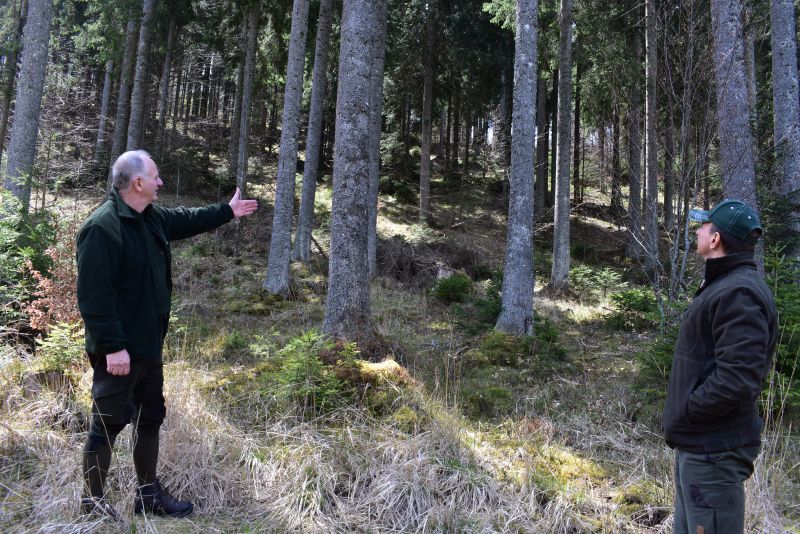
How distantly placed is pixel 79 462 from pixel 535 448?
3.40 m

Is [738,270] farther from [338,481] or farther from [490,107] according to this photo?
[490,107]

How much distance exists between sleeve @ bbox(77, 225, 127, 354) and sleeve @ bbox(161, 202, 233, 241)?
0.58m

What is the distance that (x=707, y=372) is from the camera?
2.23 metres

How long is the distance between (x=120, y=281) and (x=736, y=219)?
322 centimetres

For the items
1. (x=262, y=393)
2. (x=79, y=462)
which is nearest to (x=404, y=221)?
(x=262, y=393)

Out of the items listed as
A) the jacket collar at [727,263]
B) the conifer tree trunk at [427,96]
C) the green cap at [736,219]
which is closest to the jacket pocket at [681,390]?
the jacket collar at [727,263]

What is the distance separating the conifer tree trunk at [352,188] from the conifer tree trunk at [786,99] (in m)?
8.07

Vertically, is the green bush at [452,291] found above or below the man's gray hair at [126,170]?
below

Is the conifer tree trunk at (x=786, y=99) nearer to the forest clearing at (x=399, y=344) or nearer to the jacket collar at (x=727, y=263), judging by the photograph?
the forest clearing at (x=399, y=344)

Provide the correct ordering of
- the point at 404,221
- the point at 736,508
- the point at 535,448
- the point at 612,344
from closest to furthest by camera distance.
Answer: the point at 736,508, the point at 535,448, the point at 612,344, the point at 404,221

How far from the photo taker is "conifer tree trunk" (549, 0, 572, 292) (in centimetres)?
1327

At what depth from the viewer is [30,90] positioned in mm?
8586

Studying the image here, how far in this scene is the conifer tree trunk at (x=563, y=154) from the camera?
13.3 m

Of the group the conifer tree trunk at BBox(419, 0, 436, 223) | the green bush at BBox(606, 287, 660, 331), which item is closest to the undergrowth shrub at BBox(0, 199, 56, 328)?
the green bush at BBox(606, 287, 660, 331)
